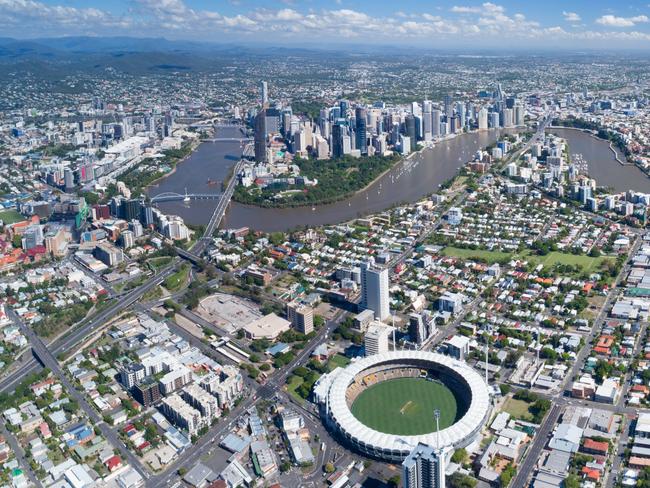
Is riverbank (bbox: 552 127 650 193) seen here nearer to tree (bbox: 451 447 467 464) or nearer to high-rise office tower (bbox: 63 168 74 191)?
tree (bbox: 451 447 467 464)

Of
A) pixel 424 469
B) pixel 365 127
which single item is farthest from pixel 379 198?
pixel 424 469

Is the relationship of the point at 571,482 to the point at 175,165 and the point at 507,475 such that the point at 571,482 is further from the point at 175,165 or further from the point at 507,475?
the point at 175,165

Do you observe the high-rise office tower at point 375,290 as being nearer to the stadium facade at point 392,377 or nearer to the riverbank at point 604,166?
the stadium facade at point 392,377

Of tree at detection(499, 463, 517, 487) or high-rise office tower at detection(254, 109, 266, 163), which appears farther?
high-rise office tower at detection(254, 109, 266, 163)

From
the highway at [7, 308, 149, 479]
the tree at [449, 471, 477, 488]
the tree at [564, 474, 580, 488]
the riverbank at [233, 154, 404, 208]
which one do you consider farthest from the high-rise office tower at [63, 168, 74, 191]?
the tree at [564, 474, 580, 488]

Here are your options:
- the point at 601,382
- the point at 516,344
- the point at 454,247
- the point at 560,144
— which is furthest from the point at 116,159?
the point at 601,382
